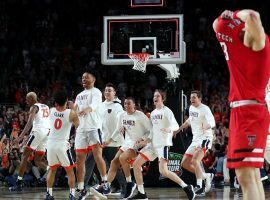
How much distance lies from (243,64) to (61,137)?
18.4 ft

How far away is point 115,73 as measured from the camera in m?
24.7

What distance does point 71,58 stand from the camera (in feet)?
85.0

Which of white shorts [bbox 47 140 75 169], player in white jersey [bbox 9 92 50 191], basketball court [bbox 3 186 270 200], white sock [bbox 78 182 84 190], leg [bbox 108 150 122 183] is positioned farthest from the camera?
player in white jersey [bbox 9 92 50 191]

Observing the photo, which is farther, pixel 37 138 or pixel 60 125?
pixel 37 138

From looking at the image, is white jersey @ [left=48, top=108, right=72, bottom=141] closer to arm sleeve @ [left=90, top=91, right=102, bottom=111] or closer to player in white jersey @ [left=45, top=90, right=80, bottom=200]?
player in white jersey @ [left=45, top=90, right=80, bottom=200]

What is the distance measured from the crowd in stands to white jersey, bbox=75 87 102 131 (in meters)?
6.83

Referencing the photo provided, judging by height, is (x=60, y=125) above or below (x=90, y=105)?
below

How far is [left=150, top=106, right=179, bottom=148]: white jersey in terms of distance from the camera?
39.3ft

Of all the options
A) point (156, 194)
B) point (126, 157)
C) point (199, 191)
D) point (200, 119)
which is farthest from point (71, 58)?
point (126, 157)

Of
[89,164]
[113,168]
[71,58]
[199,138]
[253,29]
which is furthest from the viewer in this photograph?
[71,58]

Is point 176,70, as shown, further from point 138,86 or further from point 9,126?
point 138,86

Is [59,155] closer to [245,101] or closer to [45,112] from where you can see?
[45,112]

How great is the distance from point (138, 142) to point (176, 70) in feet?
14.8

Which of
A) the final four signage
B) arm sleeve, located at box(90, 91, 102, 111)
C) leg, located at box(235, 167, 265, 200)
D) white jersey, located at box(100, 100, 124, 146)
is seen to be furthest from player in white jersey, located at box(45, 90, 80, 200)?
leg, located at box(235, 167, 265, 200)
